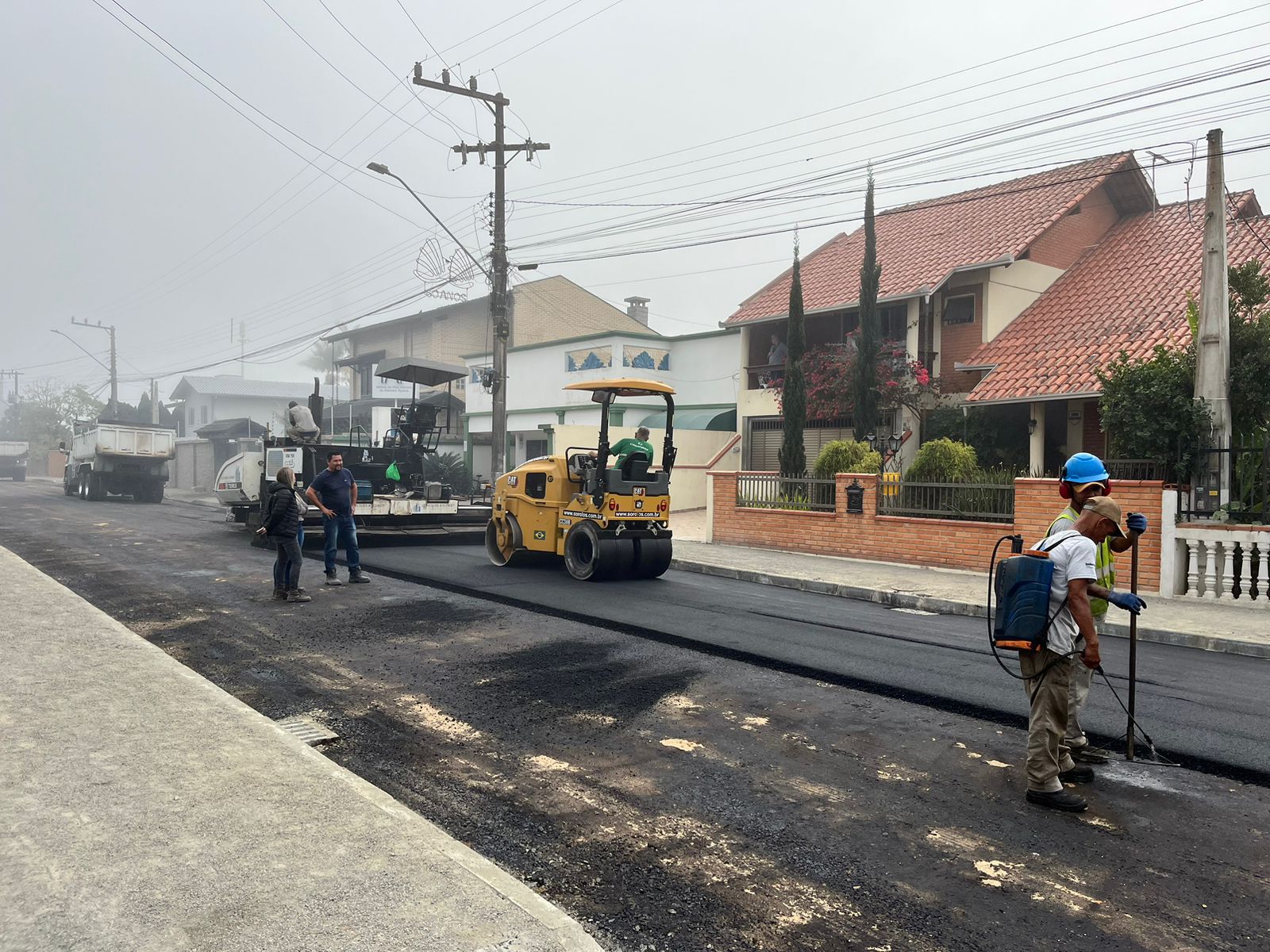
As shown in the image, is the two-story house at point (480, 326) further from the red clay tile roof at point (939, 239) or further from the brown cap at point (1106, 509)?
the brown cap at point (1106, 509)

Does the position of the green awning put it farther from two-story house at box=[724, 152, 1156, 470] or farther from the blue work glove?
the blue work glove

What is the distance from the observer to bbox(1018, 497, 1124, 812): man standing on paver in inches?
191

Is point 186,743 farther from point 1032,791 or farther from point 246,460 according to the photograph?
point 246,460

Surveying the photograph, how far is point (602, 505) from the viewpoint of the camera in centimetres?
1244

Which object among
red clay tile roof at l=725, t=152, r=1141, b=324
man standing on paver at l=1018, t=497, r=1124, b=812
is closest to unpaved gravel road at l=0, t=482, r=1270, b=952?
man standing on paver at l=1018, t=497, r=1124, b=812

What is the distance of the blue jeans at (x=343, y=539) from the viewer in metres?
12.0

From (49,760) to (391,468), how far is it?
13328 mm

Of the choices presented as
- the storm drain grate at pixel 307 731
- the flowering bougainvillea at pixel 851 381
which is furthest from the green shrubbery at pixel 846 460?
the storm drain grate at pixel 307 731

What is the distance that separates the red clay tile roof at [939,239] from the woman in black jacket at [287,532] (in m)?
15.1

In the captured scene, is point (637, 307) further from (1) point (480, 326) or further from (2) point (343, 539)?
(2) point (343, 539)

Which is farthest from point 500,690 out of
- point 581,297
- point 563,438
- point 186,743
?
point 581,297

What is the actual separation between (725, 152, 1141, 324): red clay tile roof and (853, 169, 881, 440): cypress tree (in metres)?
0.79

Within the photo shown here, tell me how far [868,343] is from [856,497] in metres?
5.95

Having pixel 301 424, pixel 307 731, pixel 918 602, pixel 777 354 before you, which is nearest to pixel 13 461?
pixel 301 424
